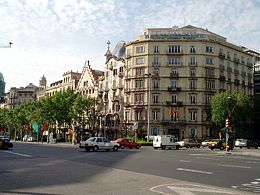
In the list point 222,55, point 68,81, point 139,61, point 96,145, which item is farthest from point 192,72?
point 68,81

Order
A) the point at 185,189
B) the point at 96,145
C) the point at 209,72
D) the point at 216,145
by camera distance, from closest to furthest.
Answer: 1. the point at 185,189
2. the point at 96,145
3. the point at 216,145
4. the point at 209,72

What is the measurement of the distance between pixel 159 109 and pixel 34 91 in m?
90.2

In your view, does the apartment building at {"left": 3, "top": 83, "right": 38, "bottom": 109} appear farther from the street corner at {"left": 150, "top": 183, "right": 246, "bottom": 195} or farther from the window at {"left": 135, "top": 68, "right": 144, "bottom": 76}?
the street corner at {"left": 150, "top": 183, "right": 246, "bottom": 195}

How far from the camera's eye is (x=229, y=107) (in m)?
67.9

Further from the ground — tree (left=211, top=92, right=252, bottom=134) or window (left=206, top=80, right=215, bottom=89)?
window (left=206, top=80, right=215, bottom=89)

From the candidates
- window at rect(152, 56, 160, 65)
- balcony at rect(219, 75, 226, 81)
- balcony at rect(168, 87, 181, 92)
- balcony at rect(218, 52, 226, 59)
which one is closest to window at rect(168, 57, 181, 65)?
window at rect(152, 56, 160, 65)

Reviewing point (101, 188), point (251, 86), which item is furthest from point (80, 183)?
point (251, 86)

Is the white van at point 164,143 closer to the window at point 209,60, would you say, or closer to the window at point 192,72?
the window at point 192,72

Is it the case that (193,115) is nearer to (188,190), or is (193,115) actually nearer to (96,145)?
(96,145)

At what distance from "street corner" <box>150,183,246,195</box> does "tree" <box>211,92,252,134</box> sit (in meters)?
55.5

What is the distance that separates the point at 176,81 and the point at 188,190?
218ft

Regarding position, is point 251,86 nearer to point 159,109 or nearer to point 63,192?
point 159,109

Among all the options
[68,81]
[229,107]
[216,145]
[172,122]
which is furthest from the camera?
[68,81]

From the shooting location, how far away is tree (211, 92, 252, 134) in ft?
221
